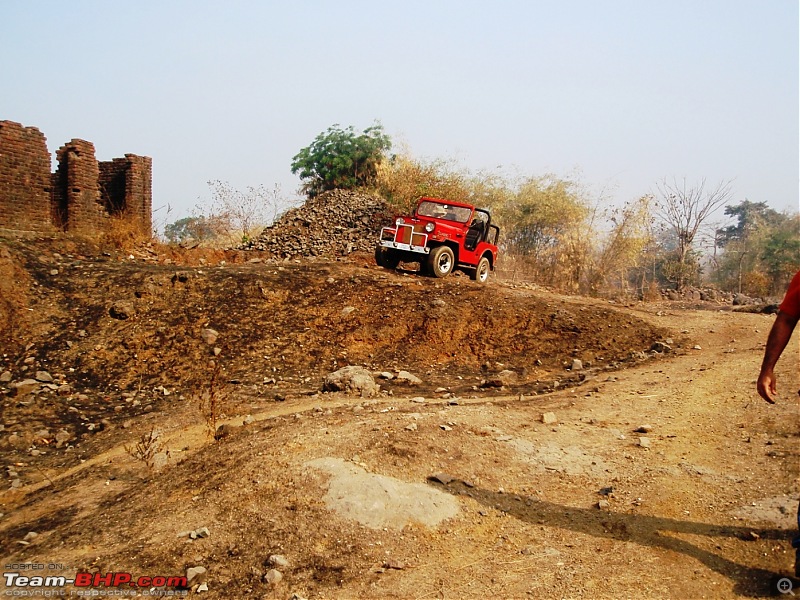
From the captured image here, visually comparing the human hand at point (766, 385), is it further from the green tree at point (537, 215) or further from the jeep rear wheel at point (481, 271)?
the green tree at point (537, 215)

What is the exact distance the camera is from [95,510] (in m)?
4.92

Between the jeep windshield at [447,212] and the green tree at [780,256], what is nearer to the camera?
the jeep windshield at [447,212]

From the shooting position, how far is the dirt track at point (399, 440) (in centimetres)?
388

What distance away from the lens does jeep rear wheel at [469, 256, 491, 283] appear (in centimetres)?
1404

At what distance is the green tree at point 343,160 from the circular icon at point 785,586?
70.4 ft

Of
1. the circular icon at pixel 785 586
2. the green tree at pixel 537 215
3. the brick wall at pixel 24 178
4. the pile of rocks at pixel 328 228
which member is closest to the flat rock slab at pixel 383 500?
the circular icon at pixel 785 586

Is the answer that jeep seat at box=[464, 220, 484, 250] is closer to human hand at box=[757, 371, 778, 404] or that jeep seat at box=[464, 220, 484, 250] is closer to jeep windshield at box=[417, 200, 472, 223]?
jeep windshield at box=[417, 200, 472, 223]

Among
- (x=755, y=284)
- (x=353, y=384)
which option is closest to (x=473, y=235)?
(x=353, y=384)

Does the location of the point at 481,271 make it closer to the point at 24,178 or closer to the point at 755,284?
the point at 24,178

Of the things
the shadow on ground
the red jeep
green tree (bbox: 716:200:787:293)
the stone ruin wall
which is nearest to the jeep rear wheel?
the red jeep

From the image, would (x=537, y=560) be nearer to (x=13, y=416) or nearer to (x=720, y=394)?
(x=720, y=394)

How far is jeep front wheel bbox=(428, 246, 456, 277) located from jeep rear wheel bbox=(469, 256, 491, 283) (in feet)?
2.91

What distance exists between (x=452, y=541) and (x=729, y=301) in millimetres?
17195

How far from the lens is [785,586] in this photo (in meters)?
3.44
